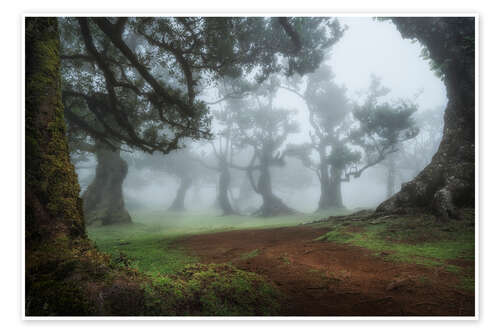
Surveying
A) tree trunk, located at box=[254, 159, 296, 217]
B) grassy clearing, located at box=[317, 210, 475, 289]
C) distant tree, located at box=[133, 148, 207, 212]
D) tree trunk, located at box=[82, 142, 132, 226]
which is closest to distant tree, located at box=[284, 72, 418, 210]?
tree trunk, located at box=[254, 159, 296, 217]

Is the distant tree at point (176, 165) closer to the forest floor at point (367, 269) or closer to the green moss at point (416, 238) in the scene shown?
the green moss at point (416, 238)

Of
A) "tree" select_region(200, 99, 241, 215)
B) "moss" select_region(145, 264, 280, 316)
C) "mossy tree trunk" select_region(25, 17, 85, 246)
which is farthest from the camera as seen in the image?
"tree" select_region(200, 99, 241, 215)

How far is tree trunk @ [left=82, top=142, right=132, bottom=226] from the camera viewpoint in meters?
12.5

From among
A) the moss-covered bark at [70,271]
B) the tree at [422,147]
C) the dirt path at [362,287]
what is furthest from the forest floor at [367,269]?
the tree at [422,147]

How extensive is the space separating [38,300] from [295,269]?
2423mm

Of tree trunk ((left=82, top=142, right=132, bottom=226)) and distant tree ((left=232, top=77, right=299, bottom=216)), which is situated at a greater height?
distant tree ((left=232, top=77, right=299, bottom=216))

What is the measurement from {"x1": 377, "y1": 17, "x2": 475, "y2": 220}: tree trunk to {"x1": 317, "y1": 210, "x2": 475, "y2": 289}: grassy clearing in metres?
0.67

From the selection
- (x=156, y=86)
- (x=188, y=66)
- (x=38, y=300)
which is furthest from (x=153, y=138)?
(x=38, y=300)

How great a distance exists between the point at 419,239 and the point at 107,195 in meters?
14.5

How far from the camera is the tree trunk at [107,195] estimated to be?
12482 mm

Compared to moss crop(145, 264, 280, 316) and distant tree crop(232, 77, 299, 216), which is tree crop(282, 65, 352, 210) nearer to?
distant tree crop(232, 77, 299, 216)

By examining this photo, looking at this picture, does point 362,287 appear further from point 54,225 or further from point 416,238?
point 54,225

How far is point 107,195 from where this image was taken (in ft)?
43.9

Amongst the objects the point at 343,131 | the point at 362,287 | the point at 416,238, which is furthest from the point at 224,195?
the point at 362,287
